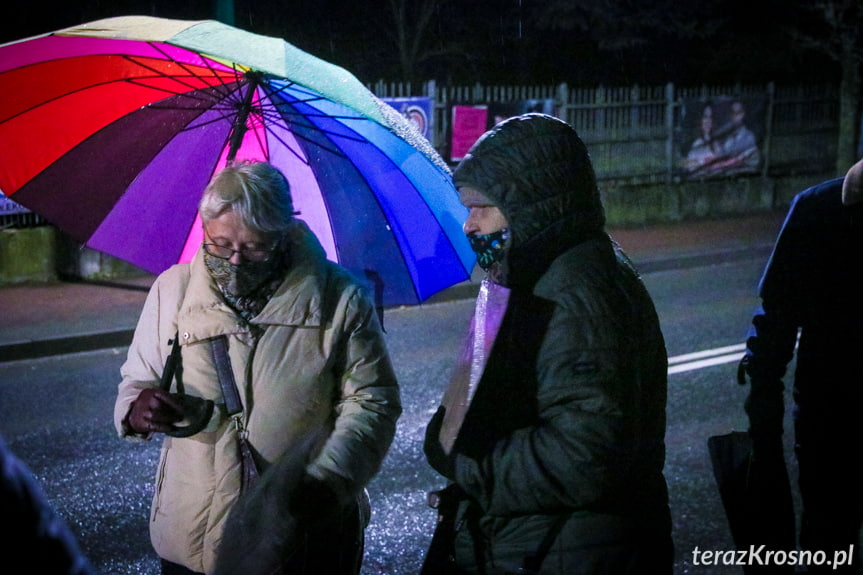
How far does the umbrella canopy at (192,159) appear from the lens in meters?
3.27

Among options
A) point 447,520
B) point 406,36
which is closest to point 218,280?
point 447,520

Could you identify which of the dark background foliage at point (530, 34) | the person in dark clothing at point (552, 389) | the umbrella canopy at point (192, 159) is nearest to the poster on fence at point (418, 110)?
the dark background foliage at point (530, 34)

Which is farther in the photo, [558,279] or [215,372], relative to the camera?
[215,372]

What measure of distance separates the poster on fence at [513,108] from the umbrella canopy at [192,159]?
11.4 metres

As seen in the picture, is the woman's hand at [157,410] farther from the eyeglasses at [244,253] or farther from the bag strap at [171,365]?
the eyeglasses at [244,253]

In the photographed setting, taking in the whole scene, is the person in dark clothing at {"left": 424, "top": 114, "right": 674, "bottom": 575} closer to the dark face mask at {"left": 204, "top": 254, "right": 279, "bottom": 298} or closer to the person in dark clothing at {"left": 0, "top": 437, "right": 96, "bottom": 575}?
the dark face mask at {"left": 204, "top": 254, "right": 279, "bottom": 298}

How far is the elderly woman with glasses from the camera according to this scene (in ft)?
8.37

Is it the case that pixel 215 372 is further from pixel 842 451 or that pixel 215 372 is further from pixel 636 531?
pixel 842 451

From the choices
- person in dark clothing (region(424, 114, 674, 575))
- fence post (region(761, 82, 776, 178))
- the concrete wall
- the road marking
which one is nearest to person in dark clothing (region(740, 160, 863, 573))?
person in dark clothing (region(424, 114, 674, 575))

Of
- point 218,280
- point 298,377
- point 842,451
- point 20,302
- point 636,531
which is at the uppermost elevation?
point 218,280

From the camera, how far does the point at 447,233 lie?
335 centimetres

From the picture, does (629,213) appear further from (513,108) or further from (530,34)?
(530,34)

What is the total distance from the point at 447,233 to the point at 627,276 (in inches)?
45.5

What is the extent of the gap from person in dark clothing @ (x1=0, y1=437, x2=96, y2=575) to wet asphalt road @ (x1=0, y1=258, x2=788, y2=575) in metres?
3.64
